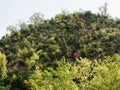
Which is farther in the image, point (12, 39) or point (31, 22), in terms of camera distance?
point (31, 22)

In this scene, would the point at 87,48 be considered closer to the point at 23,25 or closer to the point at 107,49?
the point at 107,49

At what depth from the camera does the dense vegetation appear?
49.9m

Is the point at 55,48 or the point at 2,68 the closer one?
the point at 2,68

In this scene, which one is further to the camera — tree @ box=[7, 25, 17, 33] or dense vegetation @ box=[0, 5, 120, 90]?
tree @ box=[7, 25, 17, 33]

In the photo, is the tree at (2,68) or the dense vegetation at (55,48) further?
the tree at (2,68)

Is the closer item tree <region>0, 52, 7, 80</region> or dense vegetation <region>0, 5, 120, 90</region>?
dense vegetation <region>0, 5, 120, 90</region>

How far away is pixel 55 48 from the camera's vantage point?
73562 mm

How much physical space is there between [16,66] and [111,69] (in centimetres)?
3872

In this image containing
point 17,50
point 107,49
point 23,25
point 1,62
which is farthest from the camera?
point 23,25

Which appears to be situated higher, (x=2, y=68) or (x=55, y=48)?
(x=55, y=48)

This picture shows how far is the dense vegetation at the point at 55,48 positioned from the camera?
164 ft

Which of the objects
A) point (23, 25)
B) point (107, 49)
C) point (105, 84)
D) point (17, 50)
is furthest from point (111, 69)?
point (23, 25)

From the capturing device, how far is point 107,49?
70375 mm

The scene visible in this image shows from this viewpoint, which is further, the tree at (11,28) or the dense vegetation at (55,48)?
the tree at (11,28)
